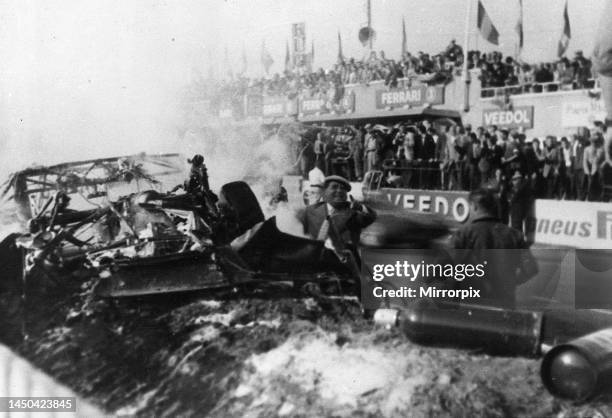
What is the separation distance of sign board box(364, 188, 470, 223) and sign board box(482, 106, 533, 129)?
0.33 m

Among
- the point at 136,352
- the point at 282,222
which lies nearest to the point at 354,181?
the point at 282,222

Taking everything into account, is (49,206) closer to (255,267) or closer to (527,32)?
(255,267)

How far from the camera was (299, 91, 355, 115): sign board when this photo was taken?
2.75 meters

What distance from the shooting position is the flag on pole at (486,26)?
2.49m

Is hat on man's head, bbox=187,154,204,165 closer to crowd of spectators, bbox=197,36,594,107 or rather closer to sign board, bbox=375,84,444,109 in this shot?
crowd of spectators, bbox=197,36,594,107

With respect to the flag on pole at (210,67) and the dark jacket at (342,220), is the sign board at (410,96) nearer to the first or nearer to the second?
the dark jacket at (342,220)

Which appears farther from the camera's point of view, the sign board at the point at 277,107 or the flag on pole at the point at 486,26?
the sign board at the point at 277,107

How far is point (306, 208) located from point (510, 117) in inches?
42.4


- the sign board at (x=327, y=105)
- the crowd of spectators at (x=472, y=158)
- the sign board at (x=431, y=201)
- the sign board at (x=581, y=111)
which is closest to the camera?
the sign board at (x=581, y=111)

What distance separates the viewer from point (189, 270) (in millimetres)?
3068

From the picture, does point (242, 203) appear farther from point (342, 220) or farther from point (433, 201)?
point (433, 201)

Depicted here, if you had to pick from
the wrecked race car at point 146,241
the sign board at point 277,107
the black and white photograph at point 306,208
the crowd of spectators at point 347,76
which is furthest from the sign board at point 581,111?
the sign board at point 277,107

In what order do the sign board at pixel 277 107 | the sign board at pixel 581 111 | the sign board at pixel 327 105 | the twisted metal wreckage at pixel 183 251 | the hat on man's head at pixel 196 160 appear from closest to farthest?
1. the sign board at pixel 581 111
2. the twisted metal wreckage at pixel 183 251
3. the sign board at pixel 327 105
4. the sign board at pixel 277 107
5. the hat on man's head at pixel 196 160

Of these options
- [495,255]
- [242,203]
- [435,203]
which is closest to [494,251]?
[495,255]
